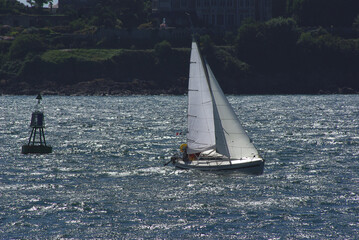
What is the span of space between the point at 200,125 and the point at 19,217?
20.1 meters

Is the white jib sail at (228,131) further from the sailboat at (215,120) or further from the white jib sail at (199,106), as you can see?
the white jib sail at (199,106)

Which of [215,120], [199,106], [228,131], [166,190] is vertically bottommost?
[166,190]

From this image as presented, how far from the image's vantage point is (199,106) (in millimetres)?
59375

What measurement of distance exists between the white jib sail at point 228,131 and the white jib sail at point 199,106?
2.07 feet

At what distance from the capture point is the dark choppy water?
43.1 m

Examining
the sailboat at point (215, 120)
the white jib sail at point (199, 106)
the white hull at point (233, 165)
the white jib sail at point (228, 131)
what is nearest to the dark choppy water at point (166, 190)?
the white hull at point (233, 165)

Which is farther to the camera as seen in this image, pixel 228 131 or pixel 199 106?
pixel 199 106

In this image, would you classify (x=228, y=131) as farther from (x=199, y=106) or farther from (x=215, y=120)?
(x=199, y=106)

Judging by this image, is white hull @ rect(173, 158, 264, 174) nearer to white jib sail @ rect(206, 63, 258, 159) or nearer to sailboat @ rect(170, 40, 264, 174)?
sailboat @ rect(170, 40, 264, 174)

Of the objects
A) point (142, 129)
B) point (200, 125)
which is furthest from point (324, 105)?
point (200, 125)

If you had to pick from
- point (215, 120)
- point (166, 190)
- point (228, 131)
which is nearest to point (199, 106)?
point (215, 120)

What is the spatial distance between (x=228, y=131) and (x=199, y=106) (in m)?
3.43

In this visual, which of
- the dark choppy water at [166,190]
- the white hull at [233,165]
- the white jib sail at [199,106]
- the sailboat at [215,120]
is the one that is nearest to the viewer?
the dark choppy water at [166,190]

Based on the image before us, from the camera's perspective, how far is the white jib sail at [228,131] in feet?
193
